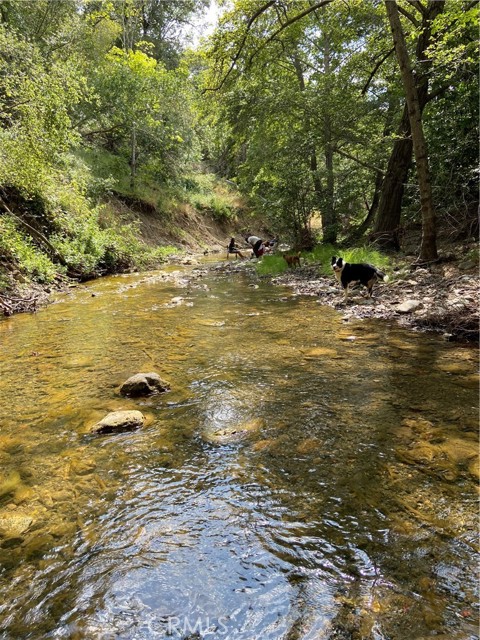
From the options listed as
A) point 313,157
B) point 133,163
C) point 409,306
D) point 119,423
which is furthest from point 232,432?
point 133,163

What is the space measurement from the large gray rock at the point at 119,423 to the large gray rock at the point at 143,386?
1.75 feet

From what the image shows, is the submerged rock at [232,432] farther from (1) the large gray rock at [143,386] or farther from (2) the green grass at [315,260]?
(2) the green grass at [315,260]

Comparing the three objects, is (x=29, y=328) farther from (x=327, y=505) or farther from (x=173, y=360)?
(x=327, y=505)

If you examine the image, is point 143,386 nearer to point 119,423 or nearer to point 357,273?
point 119,423

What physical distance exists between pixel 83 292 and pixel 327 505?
9681mm

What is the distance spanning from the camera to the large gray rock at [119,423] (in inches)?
131

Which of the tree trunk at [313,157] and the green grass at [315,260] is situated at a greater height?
the tree trunk at [313,157]

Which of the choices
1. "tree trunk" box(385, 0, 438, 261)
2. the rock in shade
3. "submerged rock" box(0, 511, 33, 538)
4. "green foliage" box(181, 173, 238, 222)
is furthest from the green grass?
"green foliage" box(181, 173, 238, 222)

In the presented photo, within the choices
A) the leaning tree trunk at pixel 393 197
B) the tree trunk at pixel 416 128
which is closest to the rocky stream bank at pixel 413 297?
the tree trunk at pixel 416 128

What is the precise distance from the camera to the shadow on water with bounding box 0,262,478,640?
171 centimetres

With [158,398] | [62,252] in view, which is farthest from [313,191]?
[158,398]

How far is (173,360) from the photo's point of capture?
5125mm

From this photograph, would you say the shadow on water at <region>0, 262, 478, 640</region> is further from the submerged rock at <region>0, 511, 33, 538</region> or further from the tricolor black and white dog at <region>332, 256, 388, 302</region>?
the tricolor black and white dog at <region>332, 256, 388, 302</region>

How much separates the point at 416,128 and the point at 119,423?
8624 mm
